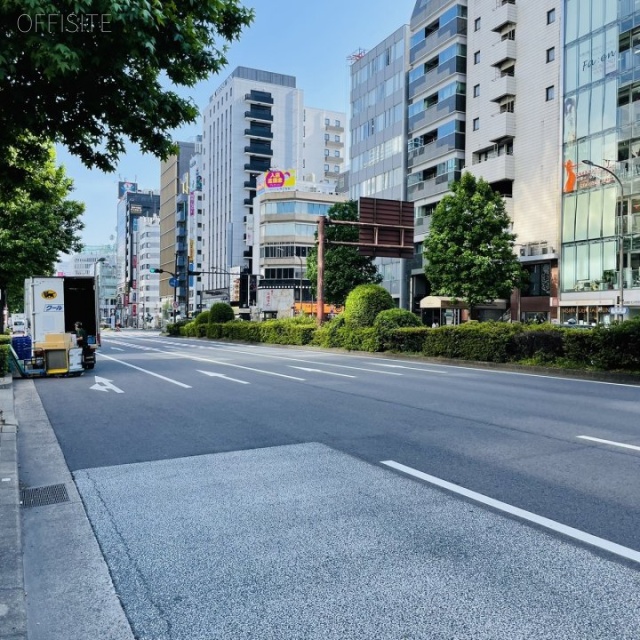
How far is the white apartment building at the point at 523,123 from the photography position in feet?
135

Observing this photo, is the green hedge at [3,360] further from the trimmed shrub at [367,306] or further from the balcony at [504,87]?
the balcony at [504,87]

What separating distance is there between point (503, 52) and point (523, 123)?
577 cm

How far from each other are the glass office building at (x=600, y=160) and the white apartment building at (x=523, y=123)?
1337 millimetres

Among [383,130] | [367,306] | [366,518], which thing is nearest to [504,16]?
[383,130]

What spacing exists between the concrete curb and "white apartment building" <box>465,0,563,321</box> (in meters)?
38.1

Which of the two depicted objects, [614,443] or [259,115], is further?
[259,115]

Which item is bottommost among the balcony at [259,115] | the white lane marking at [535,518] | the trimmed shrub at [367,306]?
the white lane marking at [535,518]

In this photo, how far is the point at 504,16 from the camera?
145ft

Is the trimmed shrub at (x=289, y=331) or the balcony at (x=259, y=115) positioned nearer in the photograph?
the trimmed shrub at (x=289, y=331)

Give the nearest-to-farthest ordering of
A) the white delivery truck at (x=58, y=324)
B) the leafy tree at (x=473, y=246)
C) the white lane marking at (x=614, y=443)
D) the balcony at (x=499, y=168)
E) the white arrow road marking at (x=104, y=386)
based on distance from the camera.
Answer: the white lane marking at (x=614, y=443) → the white arrow road marking at (x=104, y=386) → the white delivery truck at (x=58, y=324) → the leafy tree at (x=473, y=246) → the balcony at (x=499, y=168)

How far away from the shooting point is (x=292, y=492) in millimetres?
5148

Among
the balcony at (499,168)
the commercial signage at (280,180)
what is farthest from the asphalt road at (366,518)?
the commercial signage at (280,180)

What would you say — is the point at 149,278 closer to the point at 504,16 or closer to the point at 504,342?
the point at 504,16

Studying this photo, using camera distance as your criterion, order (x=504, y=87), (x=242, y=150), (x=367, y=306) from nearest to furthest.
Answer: (x=367, y=306) → (x=504, y=87) → (x=242, y=150)
